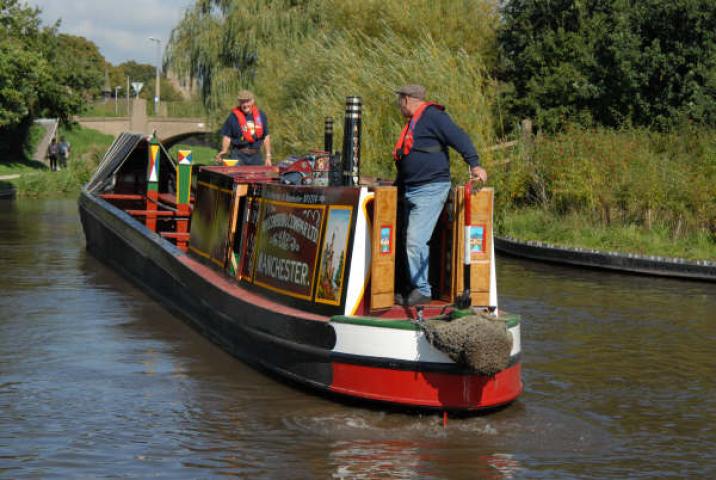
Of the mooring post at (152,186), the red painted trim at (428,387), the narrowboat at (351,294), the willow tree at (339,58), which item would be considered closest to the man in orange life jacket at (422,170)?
the narrowboat at (351,294)

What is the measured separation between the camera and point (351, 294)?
8.10 meters

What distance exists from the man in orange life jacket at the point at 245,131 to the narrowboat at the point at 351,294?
2.37 metres

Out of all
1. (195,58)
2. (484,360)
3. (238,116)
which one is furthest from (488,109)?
(195,58)

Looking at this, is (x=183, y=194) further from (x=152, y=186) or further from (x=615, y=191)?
(x=615, y=191)

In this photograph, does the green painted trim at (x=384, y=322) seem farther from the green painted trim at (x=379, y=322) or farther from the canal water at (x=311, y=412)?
the canal water at (x=311, y=412)

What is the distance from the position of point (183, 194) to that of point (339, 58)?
1057 cm

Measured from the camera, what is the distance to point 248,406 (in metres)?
8.03

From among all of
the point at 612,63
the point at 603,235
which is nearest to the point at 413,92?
the point at 603,235

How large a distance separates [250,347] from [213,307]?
1097 millimetres

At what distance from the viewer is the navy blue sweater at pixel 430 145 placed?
27.0ft

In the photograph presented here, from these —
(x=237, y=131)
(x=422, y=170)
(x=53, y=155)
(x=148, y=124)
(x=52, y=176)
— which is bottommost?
(x=52, y=176)

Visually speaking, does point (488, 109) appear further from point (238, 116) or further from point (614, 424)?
point (614, 424)

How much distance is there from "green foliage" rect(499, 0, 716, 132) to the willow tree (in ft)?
4.02

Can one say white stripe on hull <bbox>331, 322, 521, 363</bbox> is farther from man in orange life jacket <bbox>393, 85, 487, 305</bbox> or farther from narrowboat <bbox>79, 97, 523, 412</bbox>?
man in orange life jacket <bbox>393, 85, 487, 305</bbox>
